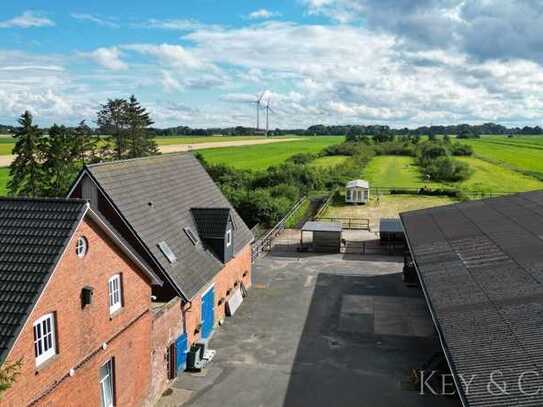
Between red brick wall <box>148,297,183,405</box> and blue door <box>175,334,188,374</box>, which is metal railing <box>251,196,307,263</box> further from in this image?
red brick wall <box>148,297,183,405</box>

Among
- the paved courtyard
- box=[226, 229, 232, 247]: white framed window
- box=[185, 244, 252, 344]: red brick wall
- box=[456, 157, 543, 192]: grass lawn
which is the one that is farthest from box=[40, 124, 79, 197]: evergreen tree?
box=[456, 157, 543, 192]: grass lawn

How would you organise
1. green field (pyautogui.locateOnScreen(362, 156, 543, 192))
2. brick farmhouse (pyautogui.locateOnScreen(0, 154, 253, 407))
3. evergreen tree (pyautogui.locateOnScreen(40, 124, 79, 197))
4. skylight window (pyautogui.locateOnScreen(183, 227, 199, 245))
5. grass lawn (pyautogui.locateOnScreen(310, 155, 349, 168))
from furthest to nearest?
grass lawn (pyautogui.locateOnScreen(310, 155, 349, 168))
green field (pyautogui.locateOnScreen(362, 156, 543, 192))
evergreen tree (pyautogui.locateOnScreen(40, 124, 79, 197))
skylight window (pyautogui.locateOnScreen(183, 227, 199, 245))
brick farmhouse (pyautogui.locateOnScreen(0, 154, 253, 407))

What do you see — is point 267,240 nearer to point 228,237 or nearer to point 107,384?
point 228,237

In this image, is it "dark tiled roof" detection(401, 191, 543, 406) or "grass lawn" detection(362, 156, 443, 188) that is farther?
"grass lawn" detection(362, 156, 443, 188)

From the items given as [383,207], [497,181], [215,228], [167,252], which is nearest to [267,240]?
[215,228]

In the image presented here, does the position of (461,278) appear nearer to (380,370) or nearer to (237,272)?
(380,370)

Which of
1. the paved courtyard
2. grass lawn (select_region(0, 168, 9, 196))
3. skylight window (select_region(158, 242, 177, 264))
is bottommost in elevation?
the paved courtyard

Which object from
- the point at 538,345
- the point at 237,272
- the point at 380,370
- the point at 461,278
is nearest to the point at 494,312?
the point at 538,345
